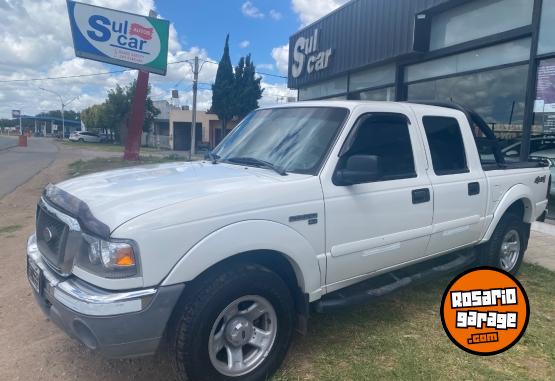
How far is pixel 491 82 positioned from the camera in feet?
29.2

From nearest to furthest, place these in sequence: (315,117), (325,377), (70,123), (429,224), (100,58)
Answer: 1. (325,377)
2. (315,117)
3. (429,224)
4. (100,58)
5. (70,123)

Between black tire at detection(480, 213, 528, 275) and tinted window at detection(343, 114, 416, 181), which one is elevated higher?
tinted window at detection(343, 114, 416, 181)

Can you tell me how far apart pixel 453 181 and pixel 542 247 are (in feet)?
A: 11.9

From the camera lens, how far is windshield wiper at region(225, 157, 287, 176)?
10.4 feet

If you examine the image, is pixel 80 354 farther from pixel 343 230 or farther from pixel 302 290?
pixel 343 230

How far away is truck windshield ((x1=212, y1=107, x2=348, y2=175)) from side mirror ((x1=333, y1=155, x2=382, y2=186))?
0.17m

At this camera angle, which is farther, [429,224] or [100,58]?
[100,58]

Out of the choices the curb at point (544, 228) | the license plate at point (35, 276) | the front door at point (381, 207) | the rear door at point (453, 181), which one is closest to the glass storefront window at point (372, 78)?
the curb at point (544, 228)

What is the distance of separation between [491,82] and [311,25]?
24.6ft

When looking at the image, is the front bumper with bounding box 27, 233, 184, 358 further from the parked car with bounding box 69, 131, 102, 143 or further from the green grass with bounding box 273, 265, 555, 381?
the parked car with bounding box 69, 131, 102, 143

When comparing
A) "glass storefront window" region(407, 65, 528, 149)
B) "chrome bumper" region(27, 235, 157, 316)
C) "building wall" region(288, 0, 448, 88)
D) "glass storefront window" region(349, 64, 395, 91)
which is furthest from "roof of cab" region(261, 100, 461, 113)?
"glass storefront window" region(349, 64, 395, 91)

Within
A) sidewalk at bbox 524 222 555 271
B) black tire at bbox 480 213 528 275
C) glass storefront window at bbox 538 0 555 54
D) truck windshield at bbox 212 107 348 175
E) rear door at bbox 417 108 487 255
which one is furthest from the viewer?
glass storefront window at bbox 538 0 555 54

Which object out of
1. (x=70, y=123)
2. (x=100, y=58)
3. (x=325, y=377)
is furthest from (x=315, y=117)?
(x=70, y=123)

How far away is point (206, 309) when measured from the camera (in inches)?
98.1
